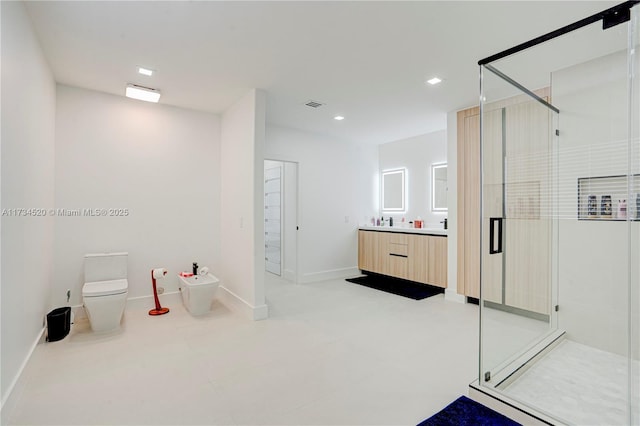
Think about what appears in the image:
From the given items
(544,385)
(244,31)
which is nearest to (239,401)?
(544,385)

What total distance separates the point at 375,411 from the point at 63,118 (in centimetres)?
415

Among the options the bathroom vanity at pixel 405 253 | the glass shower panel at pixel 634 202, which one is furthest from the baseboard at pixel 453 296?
the glass shower panel at pixel 634 202

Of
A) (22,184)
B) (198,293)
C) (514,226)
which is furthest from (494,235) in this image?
(22,184)

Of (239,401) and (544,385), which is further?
(544,385)

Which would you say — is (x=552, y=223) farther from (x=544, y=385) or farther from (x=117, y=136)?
(x=117, y=136)

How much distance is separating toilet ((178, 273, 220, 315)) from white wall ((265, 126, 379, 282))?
1.91 m

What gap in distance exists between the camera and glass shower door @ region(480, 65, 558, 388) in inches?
90.0

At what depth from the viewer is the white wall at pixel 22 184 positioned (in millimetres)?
1843

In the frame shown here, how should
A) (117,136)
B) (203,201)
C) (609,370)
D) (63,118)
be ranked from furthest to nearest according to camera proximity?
(203,201), (117,136), (63,118), (609,370)

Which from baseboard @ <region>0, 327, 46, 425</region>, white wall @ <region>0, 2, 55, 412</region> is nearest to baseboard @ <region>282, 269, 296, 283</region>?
white wall @ <region>0, 2, 55, 412</region>

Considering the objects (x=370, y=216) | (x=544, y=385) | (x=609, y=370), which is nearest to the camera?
(x=544, y=385)

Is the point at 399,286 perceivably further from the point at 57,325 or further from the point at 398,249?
the point at 57,325

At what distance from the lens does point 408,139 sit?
5.75 m

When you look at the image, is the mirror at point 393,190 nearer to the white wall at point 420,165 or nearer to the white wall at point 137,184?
the white wall at point 420,165
